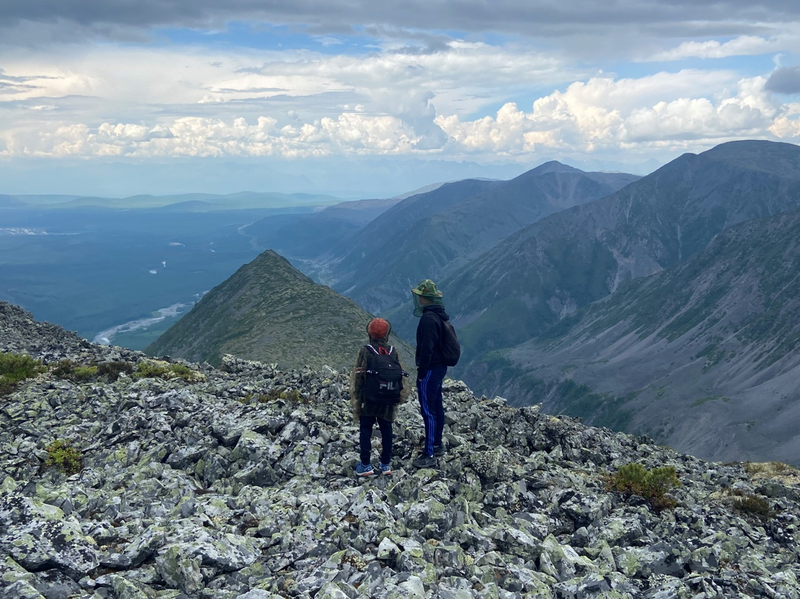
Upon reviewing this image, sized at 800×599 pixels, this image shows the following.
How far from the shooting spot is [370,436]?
45.5 ft

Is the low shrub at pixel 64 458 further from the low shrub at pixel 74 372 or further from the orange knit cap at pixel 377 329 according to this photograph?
the orange knit cap at pixel 377 329

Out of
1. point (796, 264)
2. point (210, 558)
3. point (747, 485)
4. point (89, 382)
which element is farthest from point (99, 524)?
point (796, 264)

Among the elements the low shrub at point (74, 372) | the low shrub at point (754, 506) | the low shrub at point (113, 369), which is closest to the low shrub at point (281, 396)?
the low shrub at point (113, 369)

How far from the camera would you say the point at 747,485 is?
16.4 metres

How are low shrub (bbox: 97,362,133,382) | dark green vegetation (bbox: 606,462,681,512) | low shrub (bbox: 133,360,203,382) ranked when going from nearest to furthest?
dark green vegetation (bbox: 606,462,681,512), low shrub (bbox: 97,362,133,382), low shrub (bbox: 133,360,203,382)

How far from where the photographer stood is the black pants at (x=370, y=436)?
1384 centimetres

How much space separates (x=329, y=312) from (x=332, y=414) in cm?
7572

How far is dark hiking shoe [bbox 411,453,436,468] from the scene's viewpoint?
14086mm

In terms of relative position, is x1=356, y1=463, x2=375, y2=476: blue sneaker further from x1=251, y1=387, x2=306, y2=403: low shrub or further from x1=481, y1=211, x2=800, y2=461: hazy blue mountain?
x1=481, y1=211, x2=800, y2=461: hazy blue mountain

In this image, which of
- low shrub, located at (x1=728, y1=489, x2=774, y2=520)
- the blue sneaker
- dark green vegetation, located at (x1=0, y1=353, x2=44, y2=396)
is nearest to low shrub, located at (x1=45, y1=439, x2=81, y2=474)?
dark green vegetation, located at (x1=0, y1=353, x2=44, y2=396)

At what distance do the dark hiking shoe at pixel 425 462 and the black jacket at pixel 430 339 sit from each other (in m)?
1.96

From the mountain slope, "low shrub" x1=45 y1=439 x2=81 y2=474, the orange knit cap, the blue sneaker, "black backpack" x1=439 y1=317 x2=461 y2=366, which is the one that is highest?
the orange knit cap

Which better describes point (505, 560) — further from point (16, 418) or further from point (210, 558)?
point (16, 418)

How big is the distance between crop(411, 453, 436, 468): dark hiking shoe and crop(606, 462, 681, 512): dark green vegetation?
422 cm
